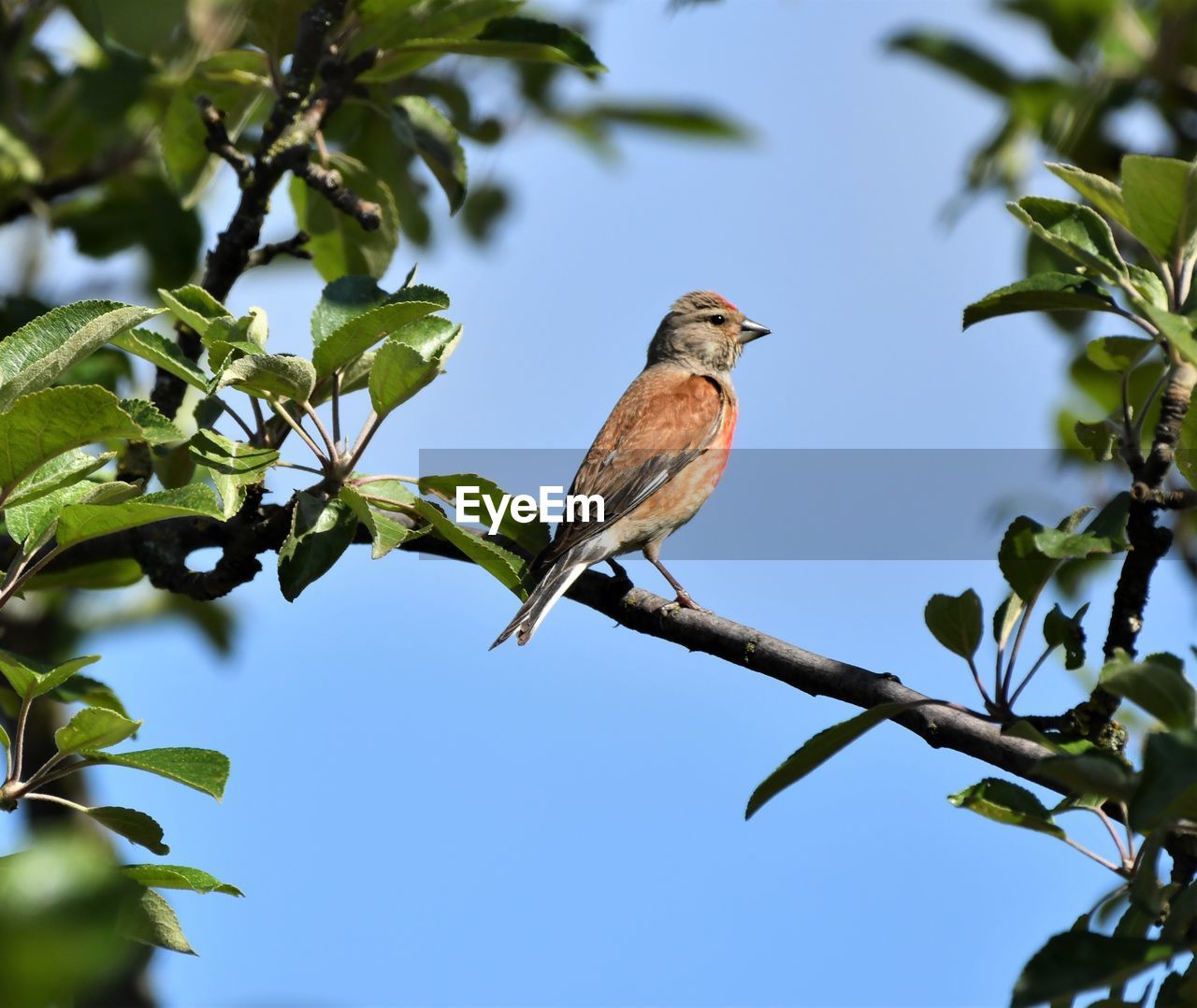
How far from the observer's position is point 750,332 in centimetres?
723

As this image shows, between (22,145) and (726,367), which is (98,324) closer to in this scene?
(22,145)

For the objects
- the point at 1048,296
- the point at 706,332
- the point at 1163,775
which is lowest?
the point at 1163,775

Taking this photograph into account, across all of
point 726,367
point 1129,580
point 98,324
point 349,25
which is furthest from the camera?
point 726,367

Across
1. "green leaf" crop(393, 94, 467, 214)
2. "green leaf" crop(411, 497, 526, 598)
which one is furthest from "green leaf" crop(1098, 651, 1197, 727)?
"green leaf" crop(393, 94, 467, 214)

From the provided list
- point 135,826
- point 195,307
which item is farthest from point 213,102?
point 135,826

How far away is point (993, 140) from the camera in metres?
4.75

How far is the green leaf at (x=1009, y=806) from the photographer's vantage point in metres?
2.60

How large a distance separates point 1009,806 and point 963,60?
3.38 meters

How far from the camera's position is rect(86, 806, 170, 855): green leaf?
281 cm

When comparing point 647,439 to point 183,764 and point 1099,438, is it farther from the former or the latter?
point 183,764

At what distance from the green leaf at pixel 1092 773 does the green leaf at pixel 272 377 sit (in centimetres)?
169

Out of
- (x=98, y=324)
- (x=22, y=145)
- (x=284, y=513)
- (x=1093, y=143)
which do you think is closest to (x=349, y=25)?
(x=22, y=145)

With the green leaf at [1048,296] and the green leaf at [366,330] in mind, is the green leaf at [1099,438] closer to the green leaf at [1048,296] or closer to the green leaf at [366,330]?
the green leaf at [1048,296]

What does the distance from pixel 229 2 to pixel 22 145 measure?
2.81ft
